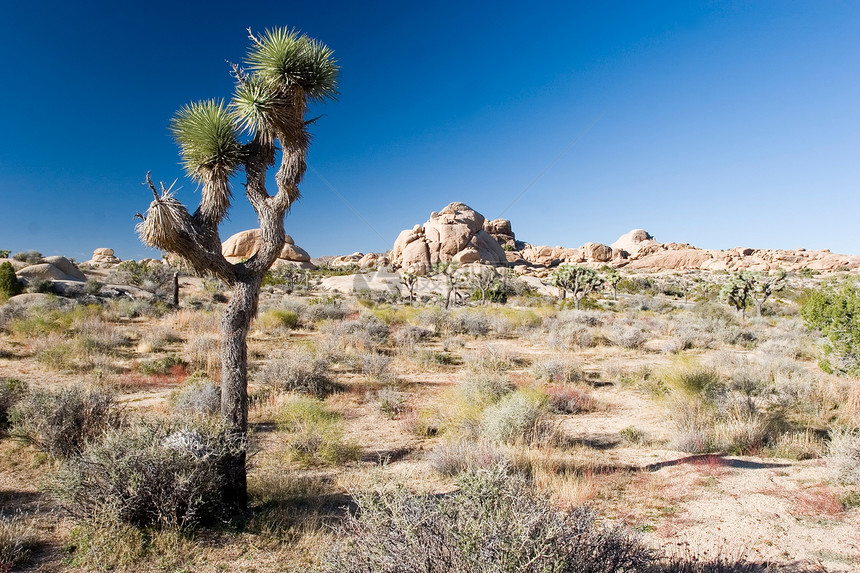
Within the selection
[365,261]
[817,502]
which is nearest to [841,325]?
[817,502]

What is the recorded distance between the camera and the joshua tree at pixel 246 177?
459cm

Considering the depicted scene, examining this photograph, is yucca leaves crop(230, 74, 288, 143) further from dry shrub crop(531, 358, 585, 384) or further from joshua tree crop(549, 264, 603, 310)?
joshua tree crop(549, 264, 603, 310)

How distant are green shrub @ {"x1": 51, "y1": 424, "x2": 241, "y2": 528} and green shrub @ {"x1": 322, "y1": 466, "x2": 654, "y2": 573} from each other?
213 centimetres

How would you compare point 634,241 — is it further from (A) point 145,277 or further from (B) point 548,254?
(A) point 145,277

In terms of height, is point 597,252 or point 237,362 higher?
point 597,252

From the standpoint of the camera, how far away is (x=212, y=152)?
15.8 ft

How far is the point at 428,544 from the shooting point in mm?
2402

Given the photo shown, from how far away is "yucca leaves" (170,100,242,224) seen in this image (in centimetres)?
482

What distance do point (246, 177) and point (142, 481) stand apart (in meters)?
3.39

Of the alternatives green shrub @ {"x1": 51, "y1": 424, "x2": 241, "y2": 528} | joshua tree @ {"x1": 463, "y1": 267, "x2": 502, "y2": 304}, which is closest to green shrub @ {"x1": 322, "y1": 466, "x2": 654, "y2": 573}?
green shrub @ {"x1": 51, "y1": 424, "x2": 241, "y2": 528}

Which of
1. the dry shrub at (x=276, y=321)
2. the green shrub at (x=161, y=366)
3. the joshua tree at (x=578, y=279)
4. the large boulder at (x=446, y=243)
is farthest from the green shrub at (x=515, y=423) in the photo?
the large boulder at (x=446, y=243)

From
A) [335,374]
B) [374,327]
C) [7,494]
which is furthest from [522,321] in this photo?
[7,494]

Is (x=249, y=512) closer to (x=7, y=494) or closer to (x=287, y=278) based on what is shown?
(x=7, y=494)

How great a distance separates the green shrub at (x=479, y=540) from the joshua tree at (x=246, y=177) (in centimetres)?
260
